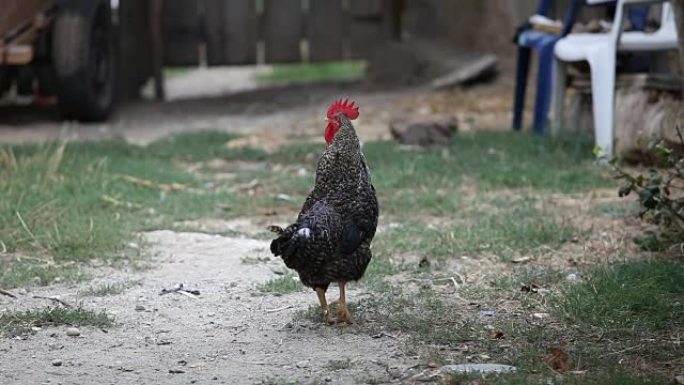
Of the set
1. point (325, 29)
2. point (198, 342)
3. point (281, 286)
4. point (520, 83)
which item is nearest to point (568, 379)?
point (198, 342)

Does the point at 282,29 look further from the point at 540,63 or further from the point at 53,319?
the point at 53,319

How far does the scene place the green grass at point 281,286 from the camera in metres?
4.95

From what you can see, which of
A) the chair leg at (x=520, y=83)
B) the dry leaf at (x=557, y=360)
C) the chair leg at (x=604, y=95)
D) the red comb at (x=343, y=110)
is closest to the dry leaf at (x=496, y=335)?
the dry leaf at (x=557, y=360)

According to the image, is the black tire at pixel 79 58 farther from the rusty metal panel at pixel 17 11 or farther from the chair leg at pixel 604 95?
the chair leg at pixel 604 95

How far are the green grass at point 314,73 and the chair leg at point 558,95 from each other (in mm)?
5596

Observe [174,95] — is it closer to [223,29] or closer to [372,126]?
[223,29]

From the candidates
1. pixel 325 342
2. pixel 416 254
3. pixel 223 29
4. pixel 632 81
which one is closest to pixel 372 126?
pixel 632 81

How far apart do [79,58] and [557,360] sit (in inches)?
280

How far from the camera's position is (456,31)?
13039mm

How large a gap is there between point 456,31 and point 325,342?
9291 mm

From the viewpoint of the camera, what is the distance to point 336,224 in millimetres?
4273

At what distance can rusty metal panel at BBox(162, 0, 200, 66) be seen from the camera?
13.1m

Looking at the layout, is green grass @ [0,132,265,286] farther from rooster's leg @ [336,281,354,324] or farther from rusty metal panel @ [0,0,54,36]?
rusty metal panel @ [0,0,54,36]

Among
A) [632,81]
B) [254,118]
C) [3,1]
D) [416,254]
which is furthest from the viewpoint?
[254,118]
